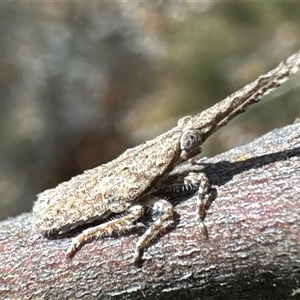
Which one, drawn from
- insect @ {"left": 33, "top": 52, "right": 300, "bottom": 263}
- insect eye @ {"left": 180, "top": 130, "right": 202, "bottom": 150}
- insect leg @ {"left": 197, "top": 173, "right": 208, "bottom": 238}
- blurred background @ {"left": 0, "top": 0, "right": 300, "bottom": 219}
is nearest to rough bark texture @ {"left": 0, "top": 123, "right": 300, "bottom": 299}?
insect leg @ {"left": 197, "top": 173, "right": 208, "bottom": 238}

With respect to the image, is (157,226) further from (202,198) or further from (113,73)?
(113,73)

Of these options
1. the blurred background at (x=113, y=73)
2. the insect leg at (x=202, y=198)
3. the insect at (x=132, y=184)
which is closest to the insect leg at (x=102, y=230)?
the insect at (x=132, y=184)

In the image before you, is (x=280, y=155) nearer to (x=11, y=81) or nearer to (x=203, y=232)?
(x=203, y=232)

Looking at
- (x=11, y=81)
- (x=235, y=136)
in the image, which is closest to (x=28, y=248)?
(x=235, y=136)

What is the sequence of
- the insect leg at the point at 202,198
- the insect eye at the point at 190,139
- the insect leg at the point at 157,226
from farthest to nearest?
the insect eye at the point at 190,139 < the insect leg at the point at 157,226 < the insect leg at the point at 202,198

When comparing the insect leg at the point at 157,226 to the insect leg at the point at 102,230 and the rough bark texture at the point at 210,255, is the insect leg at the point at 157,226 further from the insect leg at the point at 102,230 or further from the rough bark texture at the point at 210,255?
the insect leg at the point at 102,230
